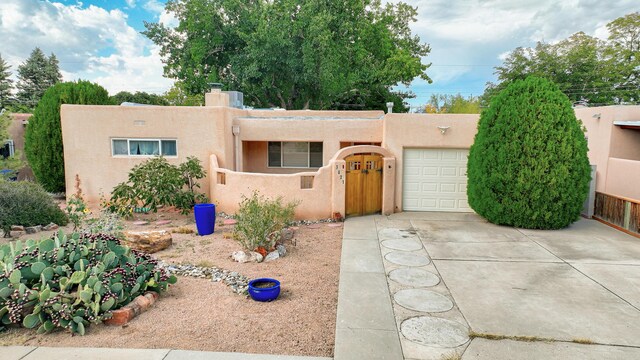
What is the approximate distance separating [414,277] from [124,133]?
11.1 m

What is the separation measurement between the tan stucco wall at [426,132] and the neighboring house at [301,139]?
32 millimetres

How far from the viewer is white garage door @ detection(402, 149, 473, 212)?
486 inches

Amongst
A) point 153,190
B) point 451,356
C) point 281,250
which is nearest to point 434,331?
point 451,356

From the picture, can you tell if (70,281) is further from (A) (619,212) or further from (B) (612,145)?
(B) (612,145)

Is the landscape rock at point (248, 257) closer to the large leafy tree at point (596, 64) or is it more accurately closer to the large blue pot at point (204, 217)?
the large blue pot at point (204, 217)

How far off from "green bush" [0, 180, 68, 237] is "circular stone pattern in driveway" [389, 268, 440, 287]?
32.0 feet

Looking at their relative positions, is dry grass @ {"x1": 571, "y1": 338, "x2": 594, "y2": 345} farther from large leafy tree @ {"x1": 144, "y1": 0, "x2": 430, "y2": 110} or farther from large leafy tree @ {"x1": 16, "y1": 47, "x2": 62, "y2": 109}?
large leafy tree @ {"x1": 16, "y1": 47, "x2": 62, "y2": 109}

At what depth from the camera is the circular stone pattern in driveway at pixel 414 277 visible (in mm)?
6512

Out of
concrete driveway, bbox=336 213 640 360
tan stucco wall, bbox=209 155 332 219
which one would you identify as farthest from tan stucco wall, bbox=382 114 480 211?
concrete driveway, bbox=336 213 640 360

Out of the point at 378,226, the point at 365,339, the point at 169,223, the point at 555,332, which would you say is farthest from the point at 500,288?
the point at 169,223

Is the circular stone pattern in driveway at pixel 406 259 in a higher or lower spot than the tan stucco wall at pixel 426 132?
lower

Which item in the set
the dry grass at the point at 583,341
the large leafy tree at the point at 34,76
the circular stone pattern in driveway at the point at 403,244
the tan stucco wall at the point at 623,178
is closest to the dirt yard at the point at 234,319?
the circular stone pattern in driveway at the point at 403,244

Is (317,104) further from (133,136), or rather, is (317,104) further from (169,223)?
(169,223)

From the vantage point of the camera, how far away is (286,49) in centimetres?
2333
